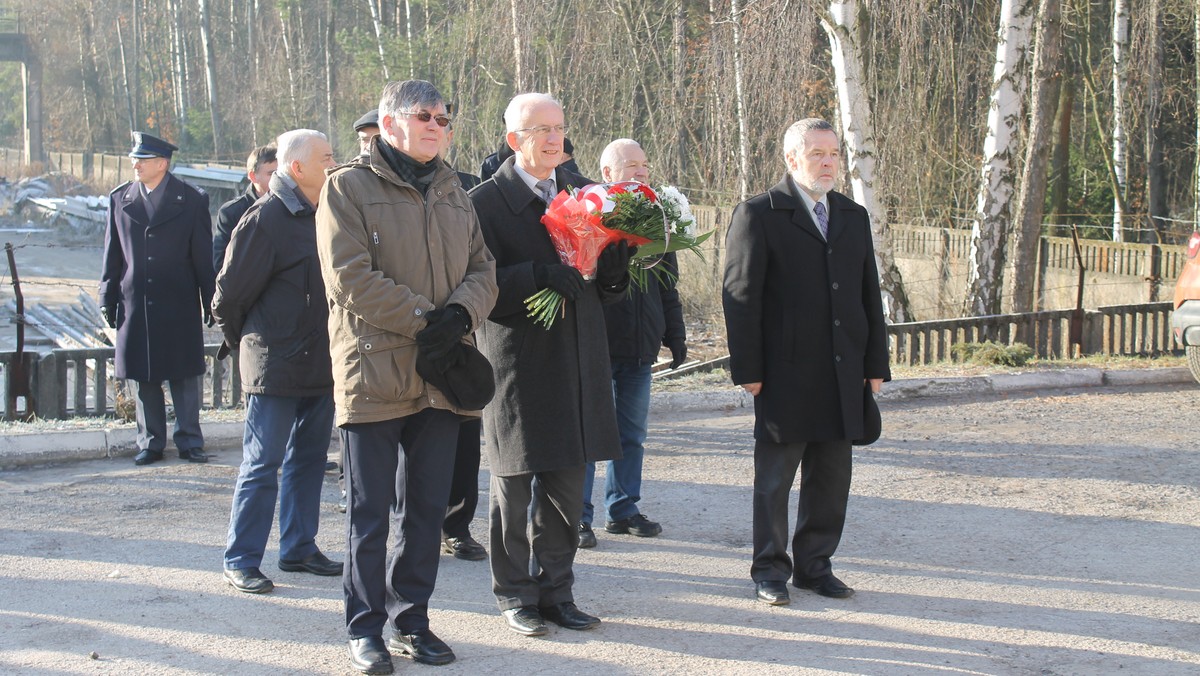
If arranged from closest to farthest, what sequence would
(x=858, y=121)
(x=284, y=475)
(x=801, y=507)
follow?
(x=801, y=507)
(x=284, y=475)
(x=858, y=121)

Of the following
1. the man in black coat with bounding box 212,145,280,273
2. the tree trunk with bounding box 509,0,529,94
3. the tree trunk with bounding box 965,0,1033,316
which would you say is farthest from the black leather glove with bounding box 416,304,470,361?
the tree trunk with bounding box 509,0,529,94

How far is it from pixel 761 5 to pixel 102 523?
9849 mm

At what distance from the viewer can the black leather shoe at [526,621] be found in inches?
185

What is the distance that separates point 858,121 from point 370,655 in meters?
9.71

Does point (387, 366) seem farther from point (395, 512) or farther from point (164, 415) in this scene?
point (164, 415)

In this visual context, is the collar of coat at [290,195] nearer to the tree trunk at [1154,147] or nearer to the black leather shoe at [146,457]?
the black leather shoe at [146,457]

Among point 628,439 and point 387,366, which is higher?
point 387,366

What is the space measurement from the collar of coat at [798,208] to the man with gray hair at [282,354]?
202cm

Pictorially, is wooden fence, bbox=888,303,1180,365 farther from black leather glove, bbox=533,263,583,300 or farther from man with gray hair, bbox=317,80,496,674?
man with gray hair, bbox=317,80,496,674

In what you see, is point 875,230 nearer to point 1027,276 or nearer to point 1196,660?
point 1027,276

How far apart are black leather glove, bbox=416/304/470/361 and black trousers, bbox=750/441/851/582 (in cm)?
162

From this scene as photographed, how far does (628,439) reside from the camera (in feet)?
20.4

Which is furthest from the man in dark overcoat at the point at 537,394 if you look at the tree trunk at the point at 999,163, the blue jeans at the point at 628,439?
the tree trunk at the point at 999,163

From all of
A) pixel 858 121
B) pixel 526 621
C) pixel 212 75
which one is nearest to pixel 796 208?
pixel 526 621
